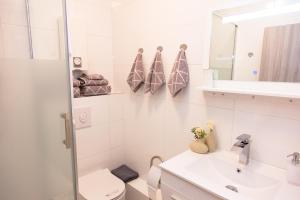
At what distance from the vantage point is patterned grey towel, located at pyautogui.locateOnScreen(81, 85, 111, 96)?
68.8 inches

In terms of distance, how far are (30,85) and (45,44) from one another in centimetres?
26

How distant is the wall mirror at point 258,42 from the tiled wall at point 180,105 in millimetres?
79

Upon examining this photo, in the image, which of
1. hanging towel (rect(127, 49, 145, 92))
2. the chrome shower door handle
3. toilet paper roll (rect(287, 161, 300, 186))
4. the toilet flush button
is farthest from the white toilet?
toilet paper roll (rect(287, 161, 300, 186))

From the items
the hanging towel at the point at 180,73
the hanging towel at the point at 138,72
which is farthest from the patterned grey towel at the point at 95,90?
the hanging towel at the point at 180,73

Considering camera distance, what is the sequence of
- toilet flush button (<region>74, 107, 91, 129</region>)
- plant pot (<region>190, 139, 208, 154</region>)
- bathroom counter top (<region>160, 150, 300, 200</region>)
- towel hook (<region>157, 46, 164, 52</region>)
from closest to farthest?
bathroom counter top (<region>160, 150, 300, 200</region>) → plant pot (<region>190, 139, 208, 154</region>) → towel hook (<region>157, 46, 164, 52</region>) → toilet flush button (<region>74, 107, 91, 129</region>)

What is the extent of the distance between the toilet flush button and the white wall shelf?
1017 mm

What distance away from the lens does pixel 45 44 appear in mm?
1165

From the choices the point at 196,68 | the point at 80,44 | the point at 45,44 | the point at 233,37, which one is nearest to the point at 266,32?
the point at 233,37

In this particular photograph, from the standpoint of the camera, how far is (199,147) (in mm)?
1320

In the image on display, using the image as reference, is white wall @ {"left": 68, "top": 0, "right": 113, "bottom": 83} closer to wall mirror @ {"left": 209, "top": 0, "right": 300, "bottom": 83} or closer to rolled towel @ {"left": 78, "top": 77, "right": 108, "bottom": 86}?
rolled towel @ {"left": 78, "top": 77, "right": 108, "bottom": 86}

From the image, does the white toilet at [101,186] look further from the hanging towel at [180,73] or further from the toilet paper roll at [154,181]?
the hanging towel at [180,73]

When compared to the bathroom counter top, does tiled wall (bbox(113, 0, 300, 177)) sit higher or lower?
higher

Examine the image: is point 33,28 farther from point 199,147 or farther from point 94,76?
point 199,147

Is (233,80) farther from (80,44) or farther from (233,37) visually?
(80,44)
